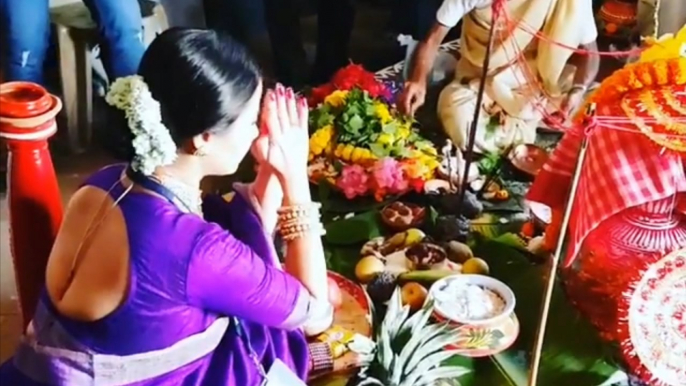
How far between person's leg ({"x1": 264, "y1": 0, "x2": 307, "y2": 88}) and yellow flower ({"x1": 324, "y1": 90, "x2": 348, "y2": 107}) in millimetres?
327

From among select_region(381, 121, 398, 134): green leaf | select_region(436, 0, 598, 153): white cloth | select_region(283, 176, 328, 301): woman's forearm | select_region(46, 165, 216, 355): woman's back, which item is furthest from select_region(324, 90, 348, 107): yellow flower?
select_region(46, 165, 216, 355): woman's back

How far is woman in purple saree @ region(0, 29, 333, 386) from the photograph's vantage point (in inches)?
44.8

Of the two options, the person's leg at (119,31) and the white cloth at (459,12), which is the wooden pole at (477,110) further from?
the person's leg at (119,31)

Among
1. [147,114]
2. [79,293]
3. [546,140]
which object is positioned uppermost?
[147,114]

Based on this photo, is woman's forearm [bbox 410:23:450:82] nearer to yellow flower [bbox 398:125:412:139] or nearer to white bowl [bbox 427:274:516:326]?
yellow flower [bbox 398:125:412:139]

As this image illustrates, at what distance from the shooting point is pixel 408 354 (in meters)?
1.41

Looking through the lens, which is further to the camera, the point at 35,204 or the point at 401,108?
the point at 401,108

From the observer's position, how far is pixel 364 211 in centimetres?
186

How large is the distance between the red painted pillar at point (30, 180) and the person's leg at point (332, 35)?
1.10 m

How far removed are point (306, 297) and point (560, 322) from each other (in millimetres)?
559

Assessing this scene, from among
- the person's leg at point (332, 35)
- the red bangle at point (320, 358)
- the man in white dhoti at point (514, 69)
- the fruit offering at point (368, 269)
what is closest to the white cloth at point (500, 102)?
the man in white dhoti at point (514, 69)

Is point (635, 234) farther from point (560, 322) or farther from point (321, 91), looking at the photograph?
point (321, 91)

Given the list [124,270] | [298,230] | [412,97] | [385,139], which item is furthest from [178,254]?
[412,97]

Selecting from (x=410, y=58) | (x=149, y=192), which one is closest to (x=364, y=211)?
(x=410, y=58)
